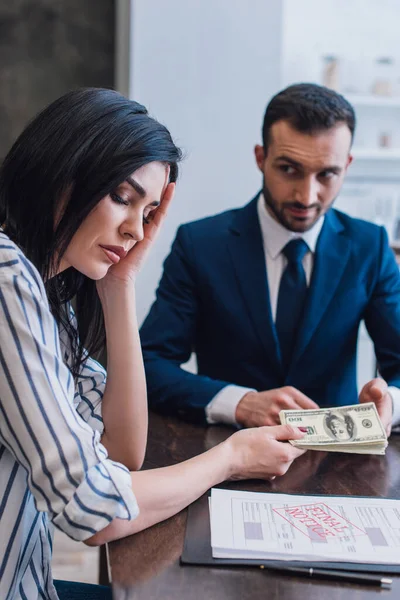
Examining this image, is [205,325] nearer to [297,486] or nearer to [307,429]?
[307,429]

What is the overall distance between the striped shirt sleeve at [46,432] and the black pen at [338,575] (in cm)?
23

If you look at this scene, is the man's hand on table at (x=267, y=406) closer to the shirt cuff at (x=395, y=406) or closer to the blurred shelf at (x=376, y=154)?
the shirt cuff at (x=395, y=406)

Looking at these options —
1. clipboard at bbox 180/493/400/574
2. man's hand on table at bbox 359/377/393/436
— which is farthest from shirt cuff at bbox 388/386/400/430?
clipboard at bbox 180/493/400/574

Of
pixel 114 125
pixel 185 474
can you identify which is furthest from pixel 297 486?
pixel 114 125

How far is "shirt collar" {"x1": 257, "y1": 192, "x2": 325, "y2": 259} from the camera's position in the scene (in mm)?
1966

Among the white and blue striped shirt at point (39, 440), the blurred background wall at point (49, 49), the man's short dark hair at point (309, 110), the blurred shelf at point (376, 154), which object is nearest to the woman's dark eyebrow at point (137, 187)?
the white and blue striped shirt at point (39, 440)

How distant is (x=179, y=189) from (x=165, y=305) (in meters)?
0.95

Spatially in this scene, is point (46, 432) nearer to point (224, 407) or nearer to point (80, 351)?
point (80, 351)

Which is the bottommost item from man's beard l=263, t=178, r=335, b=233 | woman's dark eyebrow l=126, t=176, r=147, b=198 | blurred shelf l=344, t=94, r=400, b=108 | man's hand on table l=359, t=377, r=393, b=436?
man's hand on table l=359, t=377, r=393, b=436

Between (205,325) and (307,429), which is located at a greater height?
(307,429)

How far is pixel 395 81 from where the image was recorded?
3.97 meters

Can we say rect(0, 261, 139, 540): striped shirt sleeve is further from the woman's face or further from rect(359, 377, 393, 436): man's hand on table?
rect(359, 377, 393, 436): man's hand on table

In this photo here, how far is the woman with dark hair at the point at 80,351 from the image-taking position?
0.92 metres

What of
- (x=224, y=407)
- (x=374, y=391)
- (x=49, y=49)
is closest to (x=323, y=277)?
(x=374, y=391)
